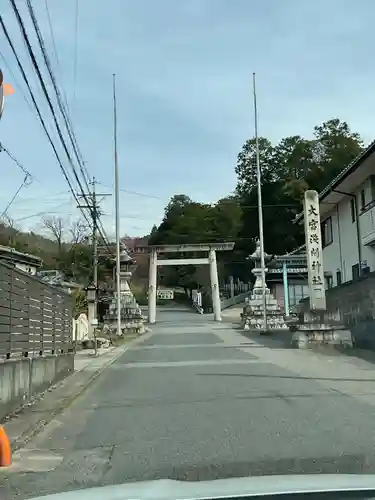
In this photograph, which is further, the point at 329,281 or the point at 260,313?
the point at 260,313

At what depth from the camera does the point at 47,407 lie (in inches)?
428

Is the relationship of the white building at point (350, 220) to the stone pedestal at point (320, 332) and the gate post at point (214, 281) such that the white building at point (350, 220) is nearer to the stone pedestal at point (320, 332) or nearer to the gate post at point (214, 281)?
the stone pedestal at point (320, 332)

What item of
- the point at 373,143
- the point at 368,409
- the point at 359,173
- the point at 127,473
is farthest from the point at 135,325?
the point at 127,473

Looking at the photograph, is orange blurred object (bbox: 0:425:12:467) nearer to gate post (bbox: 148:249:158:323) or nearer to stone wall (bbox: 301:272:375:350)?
stone wall (bbox: 301:272:375:350)

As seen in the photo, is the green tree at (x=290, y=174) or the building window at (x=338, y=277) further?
the green tree at (x=290, y=174)

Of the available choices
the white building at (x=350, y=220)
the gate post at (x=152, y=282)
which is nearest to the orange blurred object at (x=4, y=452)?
the white building at (x=350, y=220)

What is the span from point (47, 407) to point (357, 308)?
1364 cm

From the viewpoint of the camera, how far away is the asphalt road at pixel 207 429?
6273 mm

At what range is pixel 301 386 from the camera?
40.7 ft

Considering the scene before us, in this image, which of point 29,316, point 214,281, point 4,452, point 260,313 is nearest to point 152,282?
point 214,281

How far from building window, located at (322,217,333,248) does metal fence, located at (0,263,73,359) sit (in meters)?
21.8

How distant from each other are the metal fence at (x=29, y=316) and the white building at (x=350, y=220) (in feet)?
42.7

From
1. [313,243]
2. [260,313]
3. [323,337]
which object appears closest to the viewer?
[323,337]

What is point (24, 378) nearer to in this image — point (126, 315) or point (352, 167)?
point (352, 167)
